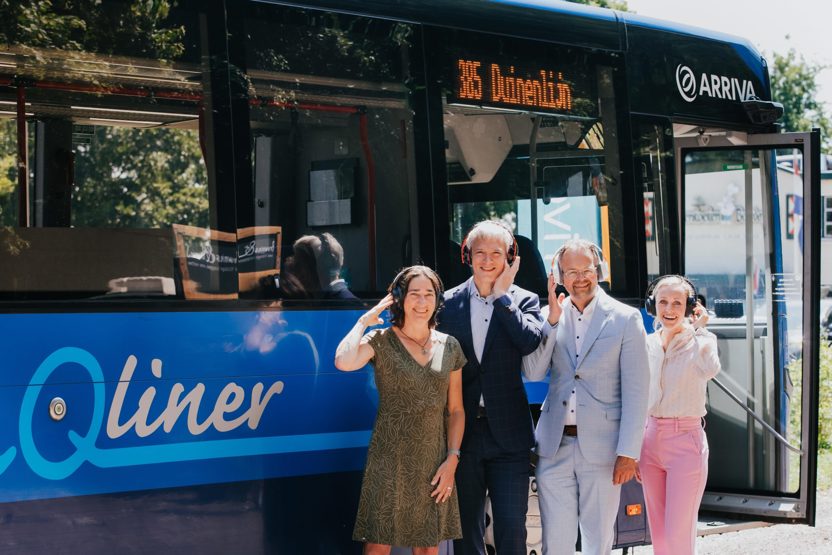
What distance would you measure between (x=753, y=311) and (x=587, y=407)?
3276 millimetres

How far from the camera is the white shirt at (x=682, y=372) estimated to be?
20.4 ft

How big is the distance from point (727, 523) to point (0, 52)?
229 inches

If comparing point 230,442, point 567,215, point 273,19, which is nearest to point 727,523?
point 567,215

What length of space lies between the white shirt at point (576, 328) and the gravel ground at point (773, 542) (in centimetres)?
275

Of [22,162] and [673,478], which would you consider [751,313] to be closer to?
[673,478]

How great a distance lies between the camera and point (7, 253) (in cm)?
Result: 474

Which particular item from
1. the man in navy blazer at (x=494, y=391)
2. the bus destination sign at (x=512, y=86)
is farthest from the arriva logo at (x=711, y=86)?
the man in navy blazer at (x=494, y=391)

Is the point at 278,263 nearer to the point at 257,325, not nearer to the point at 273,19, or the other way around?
the point at 257,325

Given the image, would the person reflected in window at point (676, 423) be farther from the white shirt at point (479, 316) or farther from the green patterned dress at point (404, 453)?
the green patterned dress at point (404, 453)

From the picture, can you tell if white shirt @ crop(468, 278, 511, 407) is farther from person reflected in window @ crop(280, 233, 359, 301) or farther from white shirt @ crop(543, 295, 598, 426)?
person reflected in window @ crop(280, 233, 359, 301)

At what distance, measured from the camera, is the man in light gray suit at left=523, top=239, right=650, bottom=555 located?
219 inches

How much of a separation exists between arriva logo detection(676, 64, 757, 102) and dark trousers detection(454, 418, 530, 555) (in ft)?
10.4

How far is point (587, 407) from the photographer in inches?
220

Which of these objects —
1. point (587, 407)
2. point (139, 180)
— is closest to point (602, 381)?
point (587, 407)
